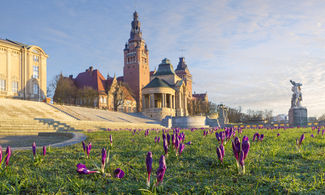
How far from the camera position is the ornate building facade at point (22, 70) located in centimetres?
4459

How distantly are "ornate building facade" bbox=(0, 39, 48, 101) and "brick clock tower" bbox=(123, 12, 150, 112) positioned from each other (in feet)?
130

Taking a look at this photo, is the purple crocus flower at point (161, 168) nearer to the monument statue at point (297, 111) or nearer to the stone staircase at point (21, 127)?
the stone staircase at point (21, 127)

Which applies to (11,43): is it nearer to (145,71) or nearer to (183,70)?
(145,71)

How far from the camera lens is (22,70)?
155 feet

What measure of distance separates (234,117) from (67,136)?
7238 cm

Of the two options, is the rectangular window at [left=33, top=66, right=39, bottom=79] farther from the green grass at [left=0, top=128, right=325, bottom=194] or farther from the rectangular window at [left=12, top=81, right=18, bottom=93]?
the green grass at [left=0, top=128, right=325, bottom=194]

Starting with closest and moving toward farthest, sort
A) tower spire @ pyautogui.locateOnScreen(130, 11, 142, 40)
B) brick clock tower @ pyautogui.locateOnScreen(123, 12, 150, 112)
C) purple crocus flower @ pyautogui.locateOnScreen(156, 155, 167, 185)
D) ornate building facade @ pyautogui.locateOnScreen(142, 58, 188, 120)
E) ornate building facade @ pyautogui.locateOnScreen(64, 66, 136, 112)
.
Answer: purple crocus flower @ pyautogui.locateOnScreen(156, 155, 167, 185), ornate building facade @ pyautogui.locateOnScreen(142, 58, 188, 120), ornate building facade @ pyautogui.locateOnScreen(64, 66, 136, 112), brick clock tower @ pyautogui.locateOnScreen(123, 12, 150, 112), tower spire @ pyautogui.locateOnScreen(130, 11, 142, 40)

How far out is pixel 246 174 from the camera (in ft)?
10.3

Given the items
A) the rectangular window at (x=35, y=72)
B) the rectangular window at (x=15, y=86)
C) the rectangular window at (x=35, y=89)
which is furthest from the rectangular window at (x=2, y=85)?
the rectangular window at (x=35, y=72)

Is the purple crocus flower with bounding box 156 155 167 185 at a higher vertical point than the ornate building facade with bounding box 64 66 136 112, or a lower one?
lower

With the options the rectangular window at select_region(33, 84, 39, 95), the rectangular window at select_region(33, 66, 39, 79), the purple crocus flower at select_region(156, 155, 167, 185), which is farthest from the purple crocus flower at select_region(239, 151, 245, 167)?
the rectangular window at select_region(33, 66, 39, 79)

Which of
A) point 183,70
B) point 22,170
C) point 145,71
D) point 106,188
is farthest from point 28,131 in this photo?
point 183,70

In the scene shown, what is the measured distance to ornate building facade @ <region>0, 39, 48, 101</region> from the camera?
1756 inches

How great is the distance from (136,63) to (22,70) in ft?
153
